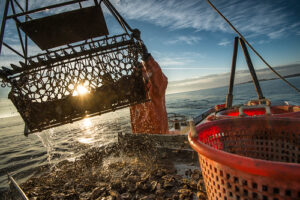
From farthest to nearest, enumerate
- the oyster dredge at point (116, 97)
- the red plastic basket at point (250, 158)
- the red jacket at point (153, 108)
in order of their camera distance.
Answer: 1. the red jacket at point (153, 108)
2. the oyster dredge at point (116, 97)
3. the red plastic basket at point (250, 158)

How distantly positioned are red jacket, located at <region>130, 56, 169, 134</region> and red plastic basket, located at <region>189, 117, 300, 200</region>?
3079 millimetres

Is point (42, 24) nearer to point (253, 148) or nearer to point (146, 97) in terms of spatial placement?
point (146, 97)

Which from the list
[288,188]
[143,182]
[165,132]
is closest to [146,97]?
[165,132]

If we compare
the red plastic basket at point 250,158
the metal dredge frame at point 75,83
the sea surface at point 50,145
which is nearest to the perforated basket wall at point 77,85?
the metal dredge frame at point 75,83

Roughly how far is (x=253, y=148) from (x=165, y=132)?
3.99 m

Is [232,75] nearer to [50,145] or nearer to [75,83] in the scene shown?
[75,83]

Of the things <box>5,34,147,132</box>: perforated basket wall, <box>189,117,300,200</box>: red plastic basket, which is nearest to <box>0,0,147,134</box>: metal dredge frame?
<box>5,34,147,132</box>: perforated basket wall

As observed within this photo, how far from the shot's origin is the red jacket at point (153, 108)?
16.5ft

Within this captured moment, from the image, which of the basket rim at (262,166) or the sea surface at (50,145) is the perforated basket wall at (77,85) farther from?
the sea surface at (50,145)

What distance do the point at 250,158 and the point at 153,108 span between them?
4614mm

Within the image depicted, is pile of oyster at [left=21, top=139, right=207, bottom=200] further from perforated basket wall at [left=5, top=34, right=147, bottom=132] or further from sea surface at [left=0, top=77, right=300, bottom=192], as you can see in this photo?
sea surface at [left=0, top=77, right=300, bottom=192]

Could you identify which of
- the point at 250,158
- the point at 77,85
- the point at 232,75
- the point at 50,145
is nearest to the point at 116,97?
the point at 77,85

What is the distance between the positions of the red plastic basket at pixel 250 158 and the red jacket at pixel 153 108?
3.08 meters

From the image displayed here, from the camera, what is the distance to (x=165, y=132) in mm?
6281
